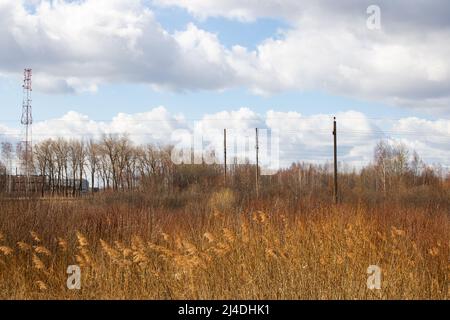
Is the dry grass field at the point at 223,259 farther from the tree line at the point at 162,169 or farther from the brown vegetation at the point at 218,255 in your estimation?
the tree line at the point at 162,169

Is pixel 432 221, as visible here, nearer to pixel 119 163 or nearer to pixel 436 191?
pixel 436 191

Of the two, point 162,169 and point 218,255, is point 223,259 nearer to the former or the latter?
point 218,255

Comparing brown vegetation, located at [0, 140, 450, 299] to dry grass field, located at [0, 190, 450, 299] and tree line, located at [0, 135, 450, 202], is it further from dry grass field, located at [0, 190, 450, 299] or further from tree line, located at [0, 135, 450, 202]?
tree line, located at [0, 135, 450, 202]

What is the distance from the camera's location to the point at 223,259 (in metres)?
9.26

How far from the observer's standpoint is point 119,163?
55.2 metres

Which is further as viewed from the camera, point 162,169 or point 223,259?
point 162,169

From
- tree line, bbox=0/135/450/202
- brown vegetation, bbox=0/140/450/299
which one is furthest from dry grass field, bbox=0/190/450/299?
tree line, bbox=0/135/450/202

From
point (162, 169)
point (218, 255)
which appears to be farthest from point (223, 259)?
point (162, 169)

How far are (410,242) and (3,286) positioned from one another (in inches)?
292

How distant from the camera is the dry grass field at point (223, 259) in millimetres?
8242

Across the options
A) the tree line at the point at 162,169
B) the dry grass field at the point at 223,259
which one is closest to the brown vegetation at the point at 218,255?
the dry grass field at the point at 223,259

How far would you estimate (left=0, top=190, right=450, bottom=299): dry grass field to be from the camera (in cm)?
824
